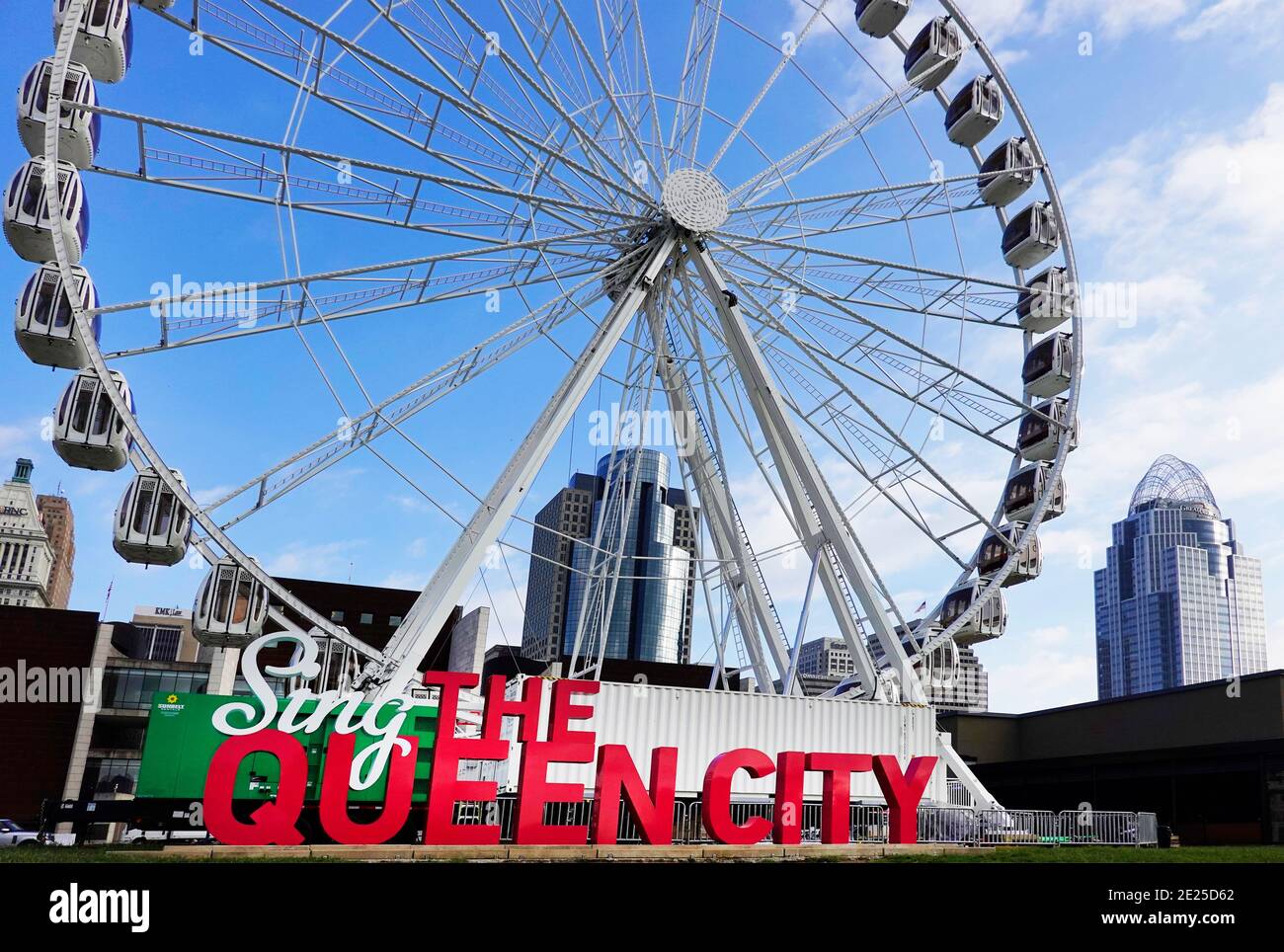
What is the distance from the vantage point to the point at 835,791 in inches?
859

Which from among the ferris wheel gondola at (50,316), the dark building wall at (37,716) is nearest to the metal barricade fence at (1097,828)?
the ferris wheel gondola at (50,316)

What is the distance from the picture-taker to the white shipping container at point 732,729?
23.8m

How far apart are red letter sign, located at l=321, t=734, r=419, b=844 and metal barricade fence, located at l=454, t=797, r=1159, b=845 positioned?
→ 3.45 meters

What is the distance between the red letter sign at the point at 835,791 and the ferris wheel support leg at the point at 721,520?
23.7 ft

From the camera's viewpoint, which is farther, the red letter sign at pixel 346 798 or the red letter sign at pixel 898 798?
the red letter sign at pixel 898 798

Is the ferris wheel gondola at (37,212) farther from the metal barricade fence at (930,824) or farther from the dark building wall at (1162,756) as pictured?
the dark building wall at (1162,756)

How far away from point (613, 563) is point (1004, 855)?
15.9 meters


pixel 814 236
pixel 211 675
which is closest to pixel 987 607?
pixel 814 236

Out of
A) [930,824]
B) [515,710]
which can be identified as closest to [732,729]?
[930,824]

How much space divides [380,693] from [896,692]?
1323 cm

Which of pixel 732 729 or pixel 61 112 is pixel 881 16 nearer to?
pixel 732 729

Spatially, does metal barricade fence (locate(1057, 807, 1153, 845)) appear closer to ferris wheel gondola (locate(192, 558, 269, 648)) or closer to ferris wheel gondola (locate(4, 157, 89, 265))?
ferris wheel gondola (locate(192, 558, 269, 648))

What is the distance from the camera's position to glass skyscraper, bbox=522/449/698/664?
3050 centimetres

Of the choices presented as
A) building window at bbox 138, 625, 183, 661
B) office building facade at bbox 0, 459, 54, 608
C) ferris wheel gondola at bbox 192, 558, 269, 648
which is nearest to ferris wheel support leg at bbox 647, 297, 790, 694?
ferris wheel gondola at bbox 192, 558, 269, 648
